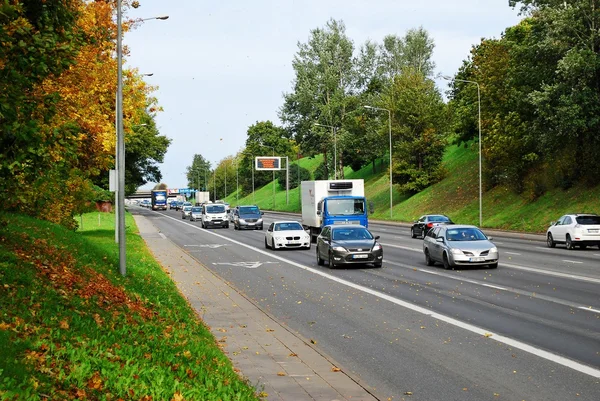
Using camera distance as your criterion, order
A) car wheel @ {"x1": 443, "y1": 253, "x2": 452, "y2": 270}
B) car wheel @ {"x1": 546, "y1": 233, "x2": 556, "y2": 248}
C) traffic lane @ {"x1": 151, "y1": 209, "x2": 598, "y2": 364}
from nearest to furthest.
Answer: traffic lane @ {"x1": 151, "y1": 209, "x2": 598, "y2": 364} → car wheel @ {"x1": 443, "y1": 253, "x2": 452, "y2": 270} → car wheel @ {"x1": 546, "y1": 233, "x2": 556, "y2": 248}

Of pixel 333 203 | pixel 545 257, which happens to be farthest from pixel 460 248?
pixel 333 203

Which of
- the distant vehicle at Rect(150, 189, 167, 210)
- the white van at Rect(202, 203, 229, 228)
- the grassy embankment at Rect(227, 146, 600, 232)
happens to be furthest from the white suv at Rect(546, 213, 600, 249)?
the distant vehicle at Rect(150, 189, 167, 210)

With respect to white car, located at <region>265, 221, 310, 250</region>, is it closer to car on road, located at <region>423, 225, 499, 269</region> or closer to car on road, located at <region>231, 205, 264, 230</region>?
car on road, located at <region>423, 225, 499, 269</region>

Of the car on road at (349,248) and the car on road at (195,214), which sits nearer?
the car on road at (349,248)

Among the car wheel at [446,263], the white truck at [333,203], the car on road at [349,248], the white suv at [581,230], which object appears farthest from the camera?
the white truck at [333,203]

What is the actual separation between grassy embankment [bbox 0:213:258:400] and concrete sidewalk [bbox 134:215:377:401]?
0.33 m

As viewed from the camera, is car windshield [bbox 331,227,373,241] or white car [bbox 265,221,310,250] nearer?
car windshield [bbox 331,227,373,241]

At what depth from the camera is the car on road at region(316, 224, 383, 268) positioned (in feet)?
86.4

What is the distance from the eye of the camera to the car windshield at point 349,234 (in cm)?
2751

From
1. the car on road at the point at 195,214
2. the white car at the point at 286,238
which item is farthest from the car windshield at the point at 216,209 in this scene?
the white car at the point at 286,238

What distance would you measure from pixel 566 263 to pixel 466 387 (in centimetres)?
1880

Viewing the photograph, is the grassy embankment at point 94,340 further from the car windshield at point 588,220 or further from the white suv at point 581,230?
the car windshield at point 588,220

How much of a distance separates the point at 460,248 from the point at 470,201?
38999mm

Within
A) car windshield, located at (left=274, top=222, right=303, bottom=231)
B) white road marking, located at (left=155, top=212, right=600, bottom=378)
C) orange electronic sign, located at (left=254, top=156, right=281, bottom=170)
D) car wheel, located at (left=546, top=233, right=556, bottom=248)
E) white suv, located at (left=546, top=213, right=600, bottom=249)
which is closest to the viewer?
Result: white road marking, located at (left=155, top=212, right=600, bottom=378)
